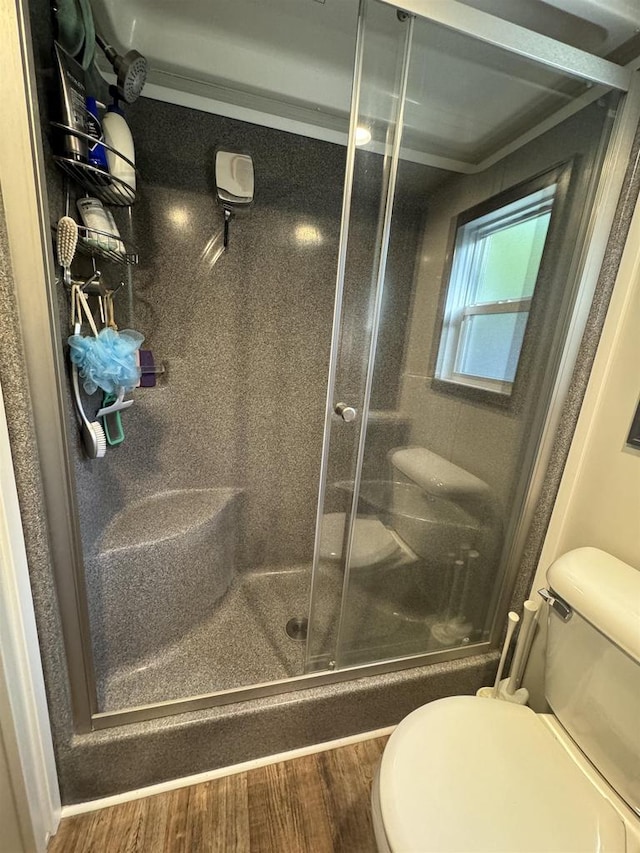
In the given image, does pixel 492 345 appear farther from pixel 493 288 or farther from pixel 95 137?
pixel 95 137

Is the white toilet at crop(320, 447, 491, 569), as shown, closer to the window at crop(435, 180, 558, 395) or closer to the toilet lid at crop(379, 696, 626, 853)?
the window at crop(435, 180, 558, 395)

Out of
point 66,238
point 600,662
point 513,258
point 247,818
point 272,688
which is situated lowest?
point 247,818

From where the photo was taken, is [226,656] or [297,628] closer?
[226,656]

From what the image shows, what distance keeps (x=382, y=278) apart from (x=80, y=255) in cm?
94

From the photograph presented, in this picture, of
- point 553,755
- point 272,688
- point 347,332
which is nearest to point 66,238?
point 347,332

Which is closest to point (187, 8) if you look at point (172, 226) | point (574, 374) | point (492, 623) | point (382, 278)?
point (172, 226)

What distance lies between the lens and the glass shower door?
94cm

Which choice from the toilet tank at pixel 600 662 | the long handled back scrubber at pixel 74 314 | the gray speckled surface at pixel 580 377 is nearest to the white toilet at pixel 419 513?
the gray speckled surface at pixel 580 377

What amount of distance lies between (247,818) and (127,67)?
213 cm

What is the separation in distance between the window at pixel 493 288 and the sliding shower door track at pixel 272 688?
3.35 feet

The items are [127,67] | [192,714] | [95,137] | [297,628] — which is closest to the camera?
[95,137]

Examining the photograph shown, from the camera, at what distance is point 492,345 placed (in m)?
1.23

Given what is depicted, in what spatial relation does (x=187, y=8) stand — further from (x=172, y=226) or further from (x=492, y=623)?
(x=492, y=623)

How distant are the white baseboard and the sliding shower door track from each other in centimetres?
21
